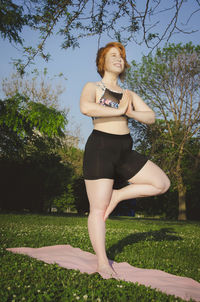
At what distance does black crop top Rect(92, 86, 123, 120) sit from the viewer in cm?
360

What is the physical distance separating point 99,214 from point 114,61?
201 centimetres

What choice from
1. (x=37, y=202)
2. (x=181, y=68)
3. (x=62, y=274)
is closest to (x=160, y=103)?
(x=181, y=68)

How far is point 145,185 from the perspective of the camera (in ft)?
11.5

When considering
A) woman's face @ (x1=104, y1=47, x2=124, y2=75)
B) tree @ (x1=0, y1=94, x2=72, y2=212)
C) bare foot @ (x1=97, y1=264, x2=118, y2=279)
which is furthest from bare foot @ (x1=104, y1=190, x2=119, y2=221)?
tree @ (x1=0, y1=94, x2=72, y2=212)

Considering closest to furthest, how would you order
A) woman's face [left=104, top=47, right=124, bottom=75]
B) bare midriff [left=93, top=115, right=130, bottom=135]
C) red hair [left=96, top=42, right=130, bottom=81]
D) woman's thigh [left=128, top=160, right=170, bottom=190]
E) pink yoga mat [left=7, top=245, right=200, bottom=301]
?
pink yoga mat [left=7, top=245, right=200, bottom=301] → woman's thigh [left=128, top=160, right=170, bottom=190] → bare midriff [left=93, top=115, right=130, bottom=135] → woman's face [left=104, top=47, right=124, bottom=75] → red hair [left=96, top=42, right=130, bottom=81]

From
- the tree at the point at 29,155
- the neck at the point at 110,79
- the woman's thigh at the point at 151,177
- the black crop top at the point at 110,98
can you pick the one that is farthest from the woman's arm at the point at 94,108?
the tree at the point at 29,155

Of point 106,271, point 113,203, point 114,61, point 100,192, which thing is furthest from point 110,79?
point 106,271

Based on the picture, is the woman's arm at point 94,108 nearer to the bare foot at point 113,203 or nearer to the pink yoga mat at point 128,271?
the bare foot at point 113,203

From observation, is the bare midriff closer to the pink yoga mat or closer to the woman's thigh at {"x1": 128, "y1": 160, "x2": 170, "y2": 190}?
the woman's thigh at {"x1": 128, "y1": 160, "x2": 170, "y2": 190}

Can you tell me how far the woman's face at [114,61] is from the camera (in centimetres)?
380

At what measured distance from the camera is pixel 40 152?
20141 mm

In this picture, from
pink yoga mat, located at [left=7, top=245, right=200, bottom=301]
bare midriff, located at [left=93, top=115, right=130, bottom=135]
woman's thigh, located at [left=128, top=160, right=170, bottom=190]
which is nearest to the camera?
pink yoga mat, located at [left=7, top=245, right=200, bottom=301]

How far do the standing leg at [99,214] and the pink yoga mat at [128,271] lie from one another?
166mm

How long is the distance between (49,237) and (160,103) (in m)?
14.5
